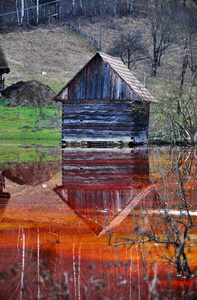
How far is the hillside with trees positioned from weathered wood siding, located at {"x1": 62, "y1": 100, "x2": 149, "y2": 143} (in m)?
18.9

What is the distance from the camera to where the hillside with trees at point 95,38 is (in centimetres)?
5116

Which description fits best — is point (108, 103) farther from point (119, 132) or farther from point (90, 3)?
point (90, 3)

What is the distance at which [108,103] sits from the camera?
2334cm

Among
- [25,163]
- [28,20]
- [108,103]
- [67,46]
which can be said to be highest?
[28,20]

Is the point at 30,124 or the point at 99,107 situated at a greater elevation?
the point at 99,107

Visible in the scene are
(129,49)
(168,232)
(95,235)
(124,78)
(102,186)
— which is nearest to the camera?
(168,232)

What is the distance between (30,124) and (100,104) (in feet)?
28.4

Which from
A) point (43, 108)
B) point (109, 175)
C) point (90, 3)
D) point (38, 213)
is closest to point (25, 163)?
point (109, 175)

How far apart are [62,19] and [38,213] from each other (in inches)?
2526

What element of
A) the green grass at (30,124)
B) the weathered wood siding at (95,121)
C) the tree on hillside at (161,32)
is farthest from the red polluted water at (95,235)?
the tree on hillside at (161,32)

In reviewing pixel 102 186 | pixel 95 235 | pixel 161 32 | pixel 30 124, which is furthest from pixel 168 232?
pixel 161 32

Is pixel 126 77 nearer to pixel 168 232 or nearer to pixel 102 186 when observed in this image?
pixel 102 186

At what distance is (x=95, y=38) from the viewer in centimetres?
6262

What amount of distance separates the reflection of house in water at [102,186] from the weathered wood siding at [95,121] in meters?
8.31
